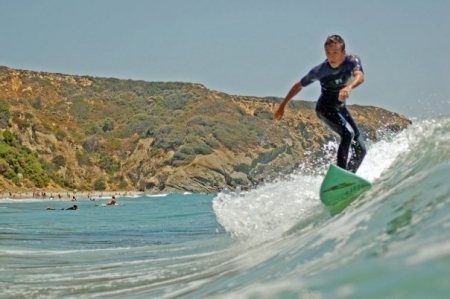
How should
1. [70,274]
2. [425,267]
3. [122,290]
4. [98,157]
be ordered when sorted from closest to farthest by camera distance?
1. [425,267]
2. [122,290]
3. [70,274]
4. [98,157]

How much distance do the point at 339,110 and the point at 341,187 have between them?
0.99 m

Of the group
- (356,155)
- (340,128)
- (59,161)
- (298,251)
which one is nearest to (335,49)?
(340,128)

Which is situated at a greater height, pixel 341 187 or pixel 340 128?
pixel 340 128

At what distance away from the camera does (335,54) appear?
598 cm

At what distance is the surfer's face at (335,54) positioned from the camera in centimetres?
592

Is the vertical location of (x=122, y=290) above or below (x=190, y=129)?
below

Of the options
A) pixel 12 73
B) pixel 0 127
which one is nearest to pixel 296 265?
pixel 0 127

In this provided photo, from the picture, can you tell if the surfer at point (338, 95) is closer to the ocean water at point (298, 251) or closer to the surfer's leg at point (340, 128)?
the surfer's leg at point (340, 128)

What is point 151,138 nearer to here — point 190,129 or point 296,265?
point 190,129

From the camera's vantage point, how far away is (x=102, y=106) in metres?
123

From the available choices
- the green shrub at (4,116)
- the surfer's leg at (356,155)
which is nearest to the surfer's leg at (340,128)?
the surfer's leg at (356,155)

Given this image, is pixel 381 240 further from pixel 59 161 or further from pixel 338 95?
pixel 59 161

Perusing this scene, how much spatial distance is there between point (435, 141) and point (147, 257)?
4186 mm

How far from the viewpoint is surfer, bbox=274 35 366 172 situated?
239 inches
